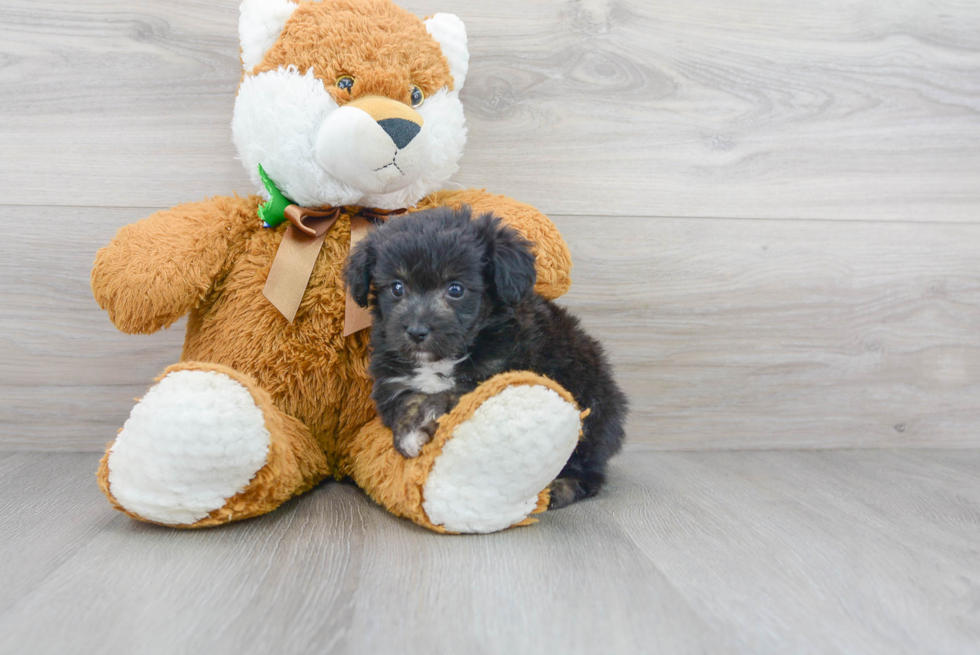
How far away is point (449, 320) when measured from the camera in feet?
4.26

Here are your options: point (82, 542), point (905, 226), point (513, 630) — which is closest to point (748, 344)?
point (905, 226)

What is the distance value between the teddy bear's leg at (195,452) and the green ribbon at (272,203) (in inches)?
17.2

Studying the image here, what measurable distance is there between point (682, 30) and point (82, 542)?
1.93 m

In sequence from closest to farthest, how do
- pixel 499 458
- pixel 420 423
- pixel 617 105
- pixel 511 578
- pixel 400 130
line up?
pixel 511 578 < pixel 499 458 < pixel 420 423 < pixel 400 130 < pixel 617 105

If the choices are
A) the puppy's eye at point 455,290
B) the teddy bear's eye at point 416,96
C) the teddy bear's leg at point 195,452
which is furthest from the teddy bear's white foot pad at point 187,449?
the teddy bear's eye at point 416,96

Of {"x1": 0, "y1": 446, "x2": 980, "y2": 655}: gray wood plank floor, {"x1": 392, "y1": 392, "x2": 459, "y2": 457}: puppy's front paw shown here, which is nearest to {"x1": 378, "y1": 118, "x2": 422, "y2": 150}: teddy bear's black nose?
{"x1": 392, "y1": 392, "x2": 459, "y2": 457}: puppy's front paw

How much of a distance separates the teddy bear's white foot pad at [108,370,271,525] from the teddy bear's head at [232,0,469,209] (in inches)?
19.8

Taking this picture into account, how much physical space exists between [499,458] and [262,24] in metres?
1.07

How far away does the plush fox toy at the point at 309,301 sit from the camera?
1.26 m

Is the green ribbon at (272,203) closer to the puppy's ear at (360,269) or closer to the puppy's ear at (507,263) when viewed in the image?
the puppy's ear at (360,269)

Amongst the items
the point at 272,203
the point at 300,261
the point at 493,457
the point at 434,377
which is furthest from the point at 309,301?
the point at 493,457

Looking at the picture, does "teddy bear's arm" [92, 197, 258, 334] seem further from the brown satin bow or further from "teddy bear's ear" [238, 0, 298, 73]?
"teddy bear's ear" [238, 0, 298, 73]

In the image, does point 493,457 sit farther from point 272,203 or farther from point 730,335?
point 730,335

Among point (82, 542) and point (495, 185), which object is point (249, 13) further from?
point (82, 542)
